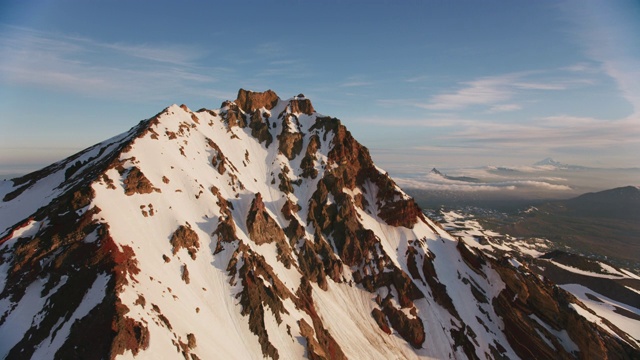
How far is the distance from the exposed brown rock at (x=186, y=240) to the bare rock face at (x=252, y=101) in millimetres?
103698

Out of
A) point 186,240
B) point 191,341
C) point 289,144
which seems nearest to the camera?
point 191,341

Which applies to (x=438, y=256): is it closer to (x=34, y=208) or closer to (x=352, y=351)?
(x=352, y=351)

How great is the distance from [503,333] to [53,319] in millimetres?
131950

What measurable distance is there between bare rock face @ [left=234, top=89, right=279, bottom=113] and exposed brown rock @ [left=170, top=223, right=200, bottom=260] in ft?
340

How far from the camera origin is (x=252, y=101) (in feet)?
596

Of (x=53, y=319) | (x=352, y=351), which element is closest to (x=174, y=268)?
(x=53, y=319)

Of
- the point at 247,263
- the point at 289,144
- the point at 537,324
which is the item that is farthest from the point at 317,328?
the point at 289,144

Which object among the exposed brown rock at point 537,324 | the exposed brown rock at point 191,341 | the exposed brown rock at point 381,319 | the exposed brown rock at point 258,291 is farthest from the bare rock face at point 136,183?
the exposed brown rock at point 537,324

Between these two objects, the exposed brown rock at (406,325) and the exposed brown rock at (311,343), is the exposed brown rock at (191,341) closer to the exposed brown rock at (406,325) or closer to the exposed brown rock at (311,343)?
the exposed brown rock at (311,343)

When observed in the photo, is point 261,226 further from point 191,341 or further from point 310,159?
point 191,341

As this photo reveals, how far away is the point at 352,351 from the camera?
329ft

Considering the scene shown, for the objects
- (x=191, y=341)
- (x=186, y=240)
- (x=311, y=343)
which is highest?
(x=186, y=240)

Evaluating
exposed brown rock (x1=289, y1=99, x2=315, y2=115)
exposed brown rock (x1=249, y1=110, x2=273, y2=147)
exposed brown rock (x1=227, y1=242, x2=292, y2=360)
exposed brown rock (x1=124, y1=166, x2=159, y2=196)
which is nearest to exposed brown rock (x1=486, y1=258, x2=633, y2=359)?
exposed brown rock (x1=227, y1=242, x2=292, y2=360)

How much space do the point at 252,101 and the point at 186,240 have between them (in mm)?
112189
